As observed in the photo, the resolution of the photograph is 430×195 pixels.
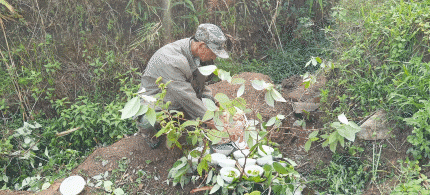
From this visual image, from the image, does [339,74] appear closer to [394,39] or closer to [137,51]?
[394,39]

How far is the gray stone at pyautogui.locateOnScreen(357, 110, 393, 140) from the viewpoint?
2934 millimetres

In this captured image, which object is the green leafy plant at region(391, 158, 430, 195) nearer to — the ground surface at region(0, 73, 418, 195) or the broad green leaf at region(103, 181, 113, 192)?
the ground surface at region(0, 73, 418, 195)

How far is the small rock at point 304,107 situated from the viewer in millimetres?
3796

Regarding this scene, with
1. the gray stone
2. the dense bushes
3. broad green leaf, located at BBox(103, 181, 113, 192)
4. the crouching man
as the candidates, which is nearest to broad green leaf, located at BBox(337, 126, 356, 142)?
the dense bushes

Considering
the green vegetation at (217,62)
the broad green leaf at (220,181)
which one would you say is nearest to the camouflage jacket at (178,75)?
the green vegetation at (217,62)

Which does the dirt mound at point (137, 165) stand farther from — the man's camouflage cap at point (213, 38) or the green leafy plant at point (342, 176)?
the man's camouflage cap at point (213, 38)

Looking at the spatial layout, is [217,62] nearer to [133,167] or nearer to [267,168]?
[133,167]

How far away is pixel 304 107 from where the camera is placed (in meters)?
3.88

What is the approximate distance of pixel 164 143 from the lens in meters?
3.48

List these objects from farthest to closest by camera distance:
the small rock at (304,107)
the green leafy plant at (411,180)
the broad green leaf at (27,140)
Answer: the broad green leaf at (27,140)
the small rock at (304,107)
the green leafy plant at (411,180)

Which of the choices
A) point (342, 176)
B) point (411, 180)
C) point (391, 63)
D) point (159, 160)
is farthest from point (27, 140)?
point (391, 63)

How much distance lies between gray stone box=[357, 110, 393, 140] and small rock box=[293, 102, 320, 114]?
788mm

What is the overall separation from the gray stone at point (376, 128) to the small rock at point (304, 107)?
79cm

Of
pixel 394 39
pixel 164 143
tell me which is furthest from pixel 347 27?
pixel 164 143
